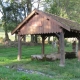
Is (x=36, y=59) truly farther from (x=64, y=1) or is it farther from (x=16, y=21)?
(x=64, y=1)

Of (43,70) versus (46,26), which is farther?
(46,26)

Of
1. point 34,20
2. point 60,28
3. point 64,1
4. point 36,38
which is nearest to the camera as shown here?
point 60,28

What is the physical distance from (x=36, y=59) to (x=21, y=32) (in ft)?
9.65

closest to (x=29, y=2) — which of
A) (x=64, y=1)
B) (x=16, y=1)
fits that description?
(x=16, y=1)

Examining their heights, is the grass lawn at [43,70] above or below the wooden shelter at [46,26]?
below

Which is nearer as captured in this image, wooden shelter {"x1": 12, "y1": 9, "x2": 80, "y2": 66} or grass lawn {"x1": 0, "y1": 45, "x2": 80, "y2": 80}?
grass lawn {"x1": 0, "y1": 45, "x2": 80, "y2": 80}

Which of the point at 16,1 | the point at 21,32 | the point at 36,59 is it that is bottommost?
the point at 36,59

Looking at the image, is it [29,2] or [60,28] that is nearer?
[60,28]

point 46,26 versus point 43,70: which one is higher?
point 46,26

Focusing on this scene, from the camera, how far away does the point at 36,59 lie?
1972cm

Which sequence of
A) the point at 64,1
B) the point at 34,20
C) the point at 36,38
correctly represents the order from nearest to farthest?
the point at 34,20 → the point at 36,38 → the point at 64,1

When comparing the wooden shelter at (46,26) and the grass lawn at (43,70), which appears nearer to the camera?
the grass lawn at (43,70)

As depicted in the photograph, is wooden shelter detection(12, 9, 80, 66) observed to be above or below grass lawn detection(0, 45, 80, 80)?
above

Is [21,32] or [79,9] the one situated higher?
[79,9]
